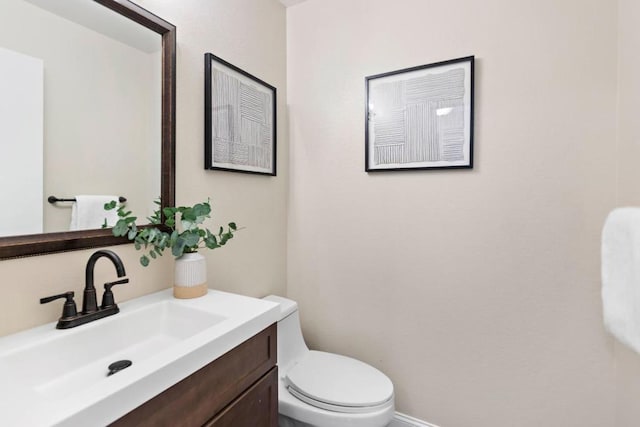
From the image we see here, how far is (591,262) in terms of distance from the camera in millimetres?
1222

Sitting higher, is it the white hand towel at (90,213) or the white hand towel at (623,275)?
the white hand towel at (90,213)

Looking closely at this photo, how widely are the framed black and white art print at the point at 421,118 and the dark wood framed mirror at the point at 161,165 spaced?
942 millimetres

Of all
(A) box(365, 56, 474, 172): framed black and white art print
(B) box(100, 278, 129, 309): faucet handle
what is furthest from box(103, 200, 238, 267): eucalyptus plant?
(A) box(365, 56, 474, 172): framed black and white art print

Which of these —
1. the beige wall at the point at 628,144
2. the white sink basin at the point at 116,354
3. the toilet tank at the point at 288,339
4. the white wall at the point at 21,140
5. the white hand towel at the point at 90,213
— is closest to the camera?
the white sink basin at the point at 116,354

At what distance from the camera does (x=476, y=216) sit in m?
1.40

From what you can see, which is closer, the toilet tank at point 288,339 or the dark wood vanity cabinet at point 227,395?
the dark wood vanity cabinet at point 227,395

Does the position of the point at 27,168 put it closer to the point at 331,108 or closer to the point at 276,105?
the point at 276,105

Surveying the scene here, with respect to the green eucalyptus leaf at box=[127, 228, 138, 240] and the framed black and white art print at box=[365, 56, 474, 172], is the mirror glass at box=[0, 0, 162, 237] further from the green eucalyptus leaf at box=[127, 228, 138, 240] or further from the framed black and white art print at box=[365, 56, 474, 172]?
the framed black and white art print at box=[365, 56, 474, 172]

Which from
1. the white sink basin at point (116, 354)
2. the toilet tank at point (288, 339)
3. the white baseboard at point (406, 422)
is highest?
the white sink basin at point (116, 354)

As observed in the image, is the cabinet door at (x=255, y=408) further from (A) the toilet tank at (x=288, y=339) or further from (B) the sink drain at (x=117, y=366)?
(A) the toilet tank at (x=288, y=339)

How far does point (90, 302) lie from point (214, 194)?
2.09ft

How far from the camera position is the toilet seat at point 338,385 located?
4.03ft

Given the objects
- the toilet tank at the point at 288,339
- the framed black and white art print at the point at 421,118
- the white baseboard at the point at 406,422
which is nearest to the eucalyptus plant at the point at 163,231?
the toilet tank at the point at 288,339

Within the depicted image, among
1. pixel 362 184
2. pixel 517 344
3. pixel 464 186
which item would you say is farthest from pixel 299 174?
pixel 517 344
